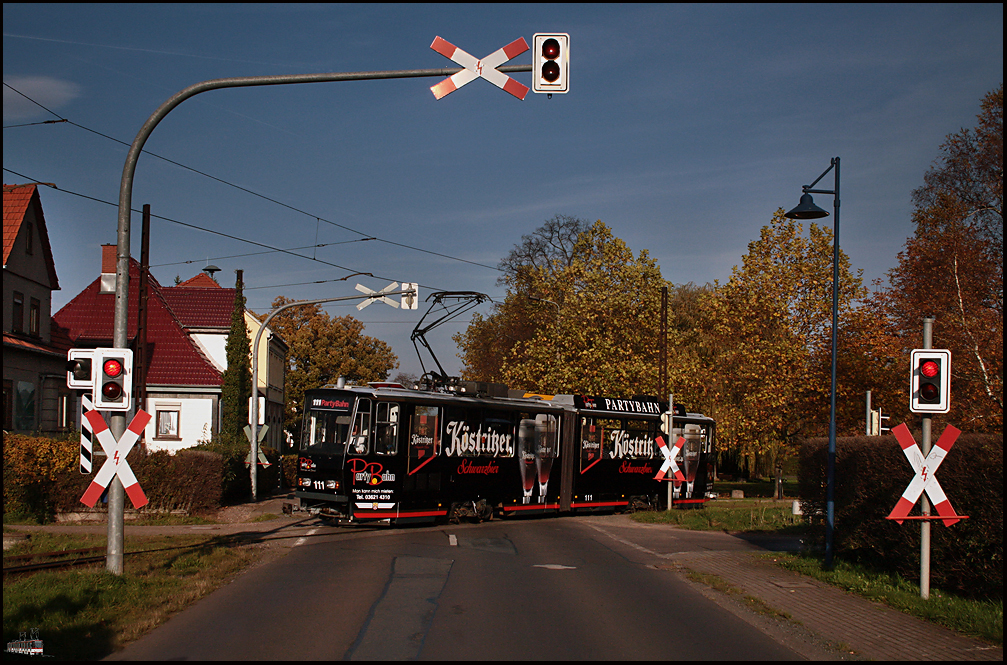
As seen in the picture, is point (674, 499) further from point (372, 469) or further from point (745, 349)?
point (372, 469)

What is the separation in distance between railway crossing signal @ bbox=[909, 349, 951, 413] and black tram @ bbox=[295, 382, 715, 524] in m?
12.4

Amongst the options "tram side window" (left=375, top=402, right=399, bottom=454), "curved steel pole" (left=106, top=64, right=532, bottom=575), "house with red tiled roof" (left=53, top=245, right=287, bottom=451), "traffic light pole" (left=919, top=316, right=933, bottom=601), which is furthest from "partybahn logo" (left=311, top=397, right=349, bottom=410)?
"house with red tiled roof" (left=53, top=245, right=287, bottom=451)

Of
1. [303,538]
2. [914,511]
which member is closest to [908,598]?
[914,511]

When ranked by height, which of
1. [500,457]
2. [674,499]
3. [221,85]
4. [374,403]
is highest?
[221,85]

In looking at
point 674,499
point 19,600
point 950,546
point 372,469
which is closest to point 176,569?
point 19,600

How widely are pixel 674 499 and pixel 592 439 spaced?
548 cm

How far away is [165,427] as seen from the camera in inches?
1494

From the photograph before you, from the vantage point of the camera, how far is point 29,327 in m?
30.2

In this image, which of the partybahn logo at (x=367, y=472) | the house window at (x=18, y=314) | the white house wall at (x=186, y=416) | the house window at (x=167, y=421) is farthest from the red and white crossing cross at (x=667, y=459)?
the house window at (x=167, y=421)

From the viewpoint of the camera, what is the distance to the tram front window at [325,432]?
1964 cm

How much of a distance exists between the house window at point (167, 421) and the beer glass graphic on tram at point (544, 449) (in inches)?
808

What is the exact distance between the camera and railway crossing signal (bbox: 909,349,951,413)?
10.4 meters

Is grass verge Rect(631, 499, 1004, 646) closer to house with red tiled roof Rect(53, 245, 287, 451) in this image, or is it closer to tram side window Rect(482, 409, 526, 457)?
tram side window Rect(482, 409, 526, 457)

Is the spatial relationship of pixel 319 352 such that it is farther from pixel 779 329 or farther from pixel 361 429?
pixel 361 429
